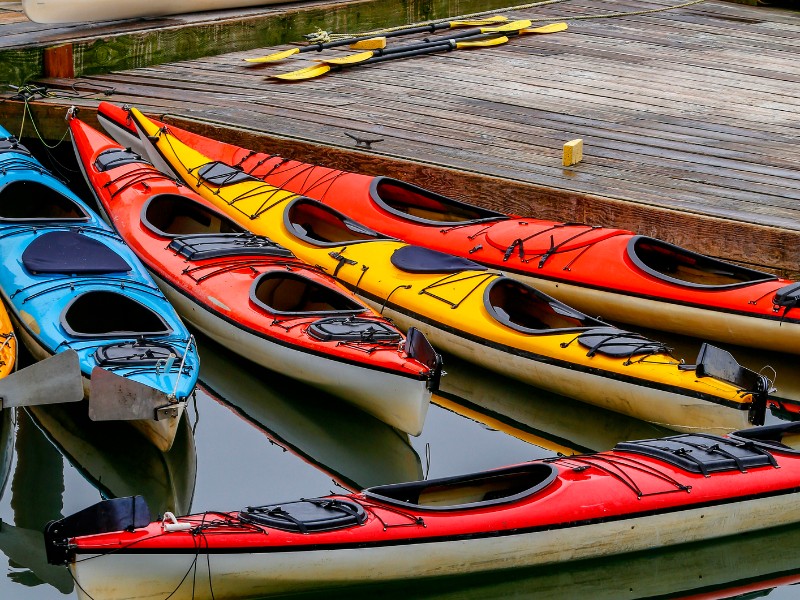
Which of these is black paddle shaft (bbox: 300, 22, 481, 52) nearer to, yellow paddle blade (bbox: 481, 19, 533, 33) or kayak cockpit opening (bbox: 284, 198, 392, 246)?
yellow paddle blade (bbox: 481, 19, 533, 33)

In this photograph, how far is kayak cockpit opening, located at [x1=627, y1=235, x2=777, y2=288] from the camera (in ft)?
22.6

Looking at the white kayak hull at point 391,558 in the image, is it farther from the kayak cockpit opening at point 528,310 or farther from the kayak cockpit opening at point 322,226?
the kayak cockpit opening at point 322,226

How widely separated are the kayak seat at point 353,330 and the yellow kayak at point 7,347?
150 centimetres

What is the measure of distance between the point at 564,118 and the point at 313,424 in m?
3.84

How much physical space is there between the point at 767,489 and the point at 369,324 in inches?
87.3

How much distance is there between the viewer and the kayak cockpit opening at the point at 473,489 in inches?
199

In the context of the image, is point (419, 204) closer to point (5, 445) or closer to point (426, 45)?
point (5, 445)

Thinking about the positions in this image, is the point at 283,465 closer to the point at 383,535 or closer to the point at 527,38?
the point at 383,535

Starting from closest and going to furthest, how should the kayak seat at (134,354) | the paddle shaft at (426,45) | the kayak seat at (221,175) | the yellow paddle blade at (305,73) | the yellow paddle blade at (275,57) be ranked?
1. the kayak seat at (134,354)
2. the kayak seat at (221,175)
3. the yellow paddle blade at (305,73)
4. the yellow paddle blade at (275,57)
5. the paddle shaft at (426,45)

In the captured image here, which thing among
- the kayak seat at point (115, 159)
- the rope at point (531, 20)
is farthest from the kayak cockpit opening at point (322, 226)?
the rope at point (531, 20)

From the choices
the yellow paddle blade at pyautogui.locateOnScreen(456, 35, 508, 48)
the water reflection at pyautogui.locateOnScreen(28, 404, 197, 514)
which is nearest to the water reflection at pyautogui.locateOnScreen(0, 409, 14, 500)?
the water reflection at pyautogui.locateOnScreen(28, 404, 197, 514)

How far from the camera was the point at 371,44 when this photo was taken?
37.6 ft

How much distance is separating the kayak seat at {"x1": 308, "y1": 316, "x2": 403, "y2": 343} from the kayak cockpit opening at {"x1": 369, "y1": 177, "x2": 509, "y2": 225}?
1412mm

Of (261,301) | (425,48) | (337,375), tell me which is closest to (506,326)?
(337,375)
